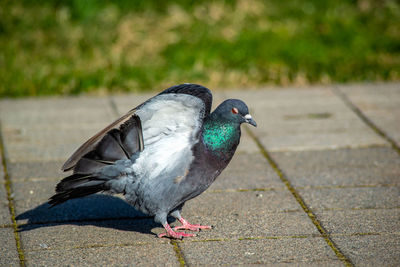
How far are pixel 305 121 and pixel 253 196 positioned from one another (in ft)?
6.50

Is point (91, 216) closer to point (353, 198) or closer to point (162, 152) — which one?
point (162, 152)

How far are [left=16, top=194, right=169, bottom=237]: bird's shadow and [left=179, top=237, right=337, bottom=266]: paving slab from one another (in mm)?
513

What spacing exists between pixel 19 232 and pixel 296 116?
3535 millimetres

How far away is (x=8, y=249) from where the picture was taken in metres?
4.03

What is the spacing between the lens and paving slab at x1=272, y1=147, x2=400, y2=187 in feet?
17.0

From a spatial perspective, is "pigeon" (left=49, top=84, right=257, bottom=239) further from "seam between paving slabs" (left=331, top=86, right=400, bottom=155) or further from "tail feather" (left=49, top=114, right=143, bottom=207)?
"seam between paving slabs" (left=331, top=86, right=400, bottom=155)

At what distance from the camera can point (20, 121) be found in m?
6.58

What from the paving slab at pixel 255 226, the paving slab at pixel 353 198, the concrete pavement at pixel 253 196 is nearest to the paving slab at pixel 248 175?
the concrete pavement at pixel 253 196

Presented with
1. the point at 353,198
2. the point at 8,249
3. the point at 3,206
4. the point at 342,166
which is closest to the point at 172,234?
the point at 8,249

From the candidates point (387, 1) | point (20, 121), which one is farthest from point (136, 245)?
point (387, 1)

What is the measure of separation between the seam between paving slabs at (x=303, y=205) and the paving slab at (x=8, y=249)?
2.04 meters

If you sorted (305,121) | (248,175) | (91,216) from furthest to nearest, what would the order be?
(305,121)
(248,175)
(91,216)

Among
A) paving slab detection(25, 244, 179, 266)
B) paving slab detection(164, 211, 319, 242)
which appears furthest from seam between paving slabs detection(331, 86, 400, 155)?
paving slab detection(25, 244, 179, 266)

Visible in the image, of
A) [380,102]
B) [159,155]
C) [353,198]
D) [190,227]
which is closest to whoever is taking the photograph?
[159,155]
